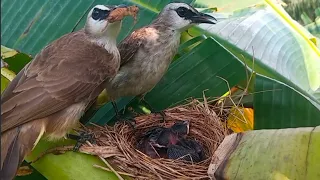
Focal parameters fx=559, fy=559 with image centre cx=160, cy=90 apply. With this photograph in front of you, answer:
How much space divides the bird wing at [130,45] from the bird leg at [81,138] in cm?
48

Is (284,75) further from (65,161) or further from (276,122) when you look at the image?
(65,161)

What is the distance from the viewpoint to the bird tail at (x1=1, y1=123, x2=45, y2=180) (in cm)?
169

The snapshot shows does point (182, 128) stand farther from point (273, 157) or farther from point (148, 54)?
point (273, 157)

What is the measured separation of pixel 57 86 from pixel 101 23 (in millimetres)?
333

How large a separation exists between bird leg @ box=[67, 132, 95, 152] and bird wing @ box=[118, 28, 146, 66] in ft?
1.57

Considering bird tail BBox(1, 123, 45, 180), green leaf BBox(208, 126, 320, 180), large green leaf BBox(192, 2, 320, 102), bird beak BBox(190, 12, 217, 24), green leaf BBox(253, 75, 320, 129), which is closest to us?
green leaf BBox(208, 126, 320, 180)

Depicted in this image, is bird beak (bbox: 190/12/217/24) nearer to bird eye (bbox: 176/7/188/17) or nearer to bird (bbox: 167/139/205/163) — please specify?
bird eye (bbox: 176/7/188/17)

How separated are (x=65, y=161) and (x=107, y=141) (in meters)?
0.31

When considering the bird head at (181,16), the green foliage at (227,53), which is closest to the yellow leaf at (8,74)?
the green foliage at (227,53)

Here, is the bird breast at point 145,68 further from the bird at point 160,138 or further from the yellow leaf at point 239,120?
the yellow leaf at point 239,120

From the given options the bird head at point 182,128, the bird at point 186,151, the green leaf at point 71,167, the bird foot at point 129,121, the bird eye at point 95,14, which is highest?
the bird eye at point 95,14

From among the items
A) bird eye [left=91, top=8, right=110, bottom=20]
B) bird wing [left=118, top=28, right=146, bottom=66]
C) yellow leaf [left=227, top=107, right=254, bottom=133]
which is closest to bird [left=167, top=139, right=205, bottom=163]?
yellow leaf [left=227, top=107, right=254, bottom=133]

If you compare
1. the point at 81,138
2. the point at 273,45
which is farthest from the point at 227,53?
the point at 81,138

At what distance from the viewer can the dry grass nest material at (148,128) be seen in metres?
1.88
